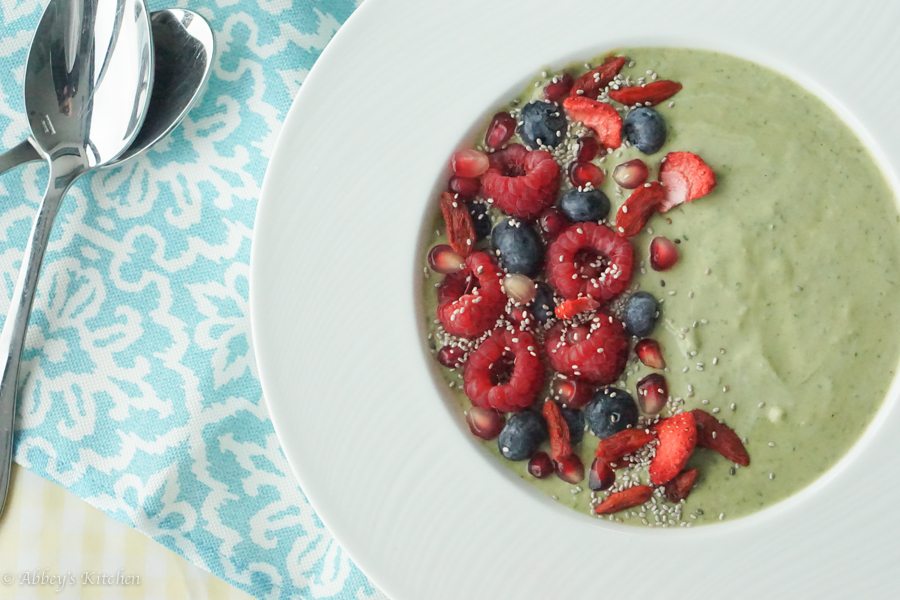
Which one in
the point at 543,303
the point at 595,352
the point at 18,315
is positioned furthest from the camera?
the point at 18,315

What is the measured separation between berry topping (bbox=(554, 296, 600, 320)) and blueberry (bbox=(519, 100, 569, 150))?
1.24ft

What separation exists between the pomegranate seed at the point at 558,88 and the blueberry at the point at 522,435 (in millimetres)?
749

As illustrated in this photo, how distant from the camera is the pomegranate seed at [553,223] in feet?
7.10

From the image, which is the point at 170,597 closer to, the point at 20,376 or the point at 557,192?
the point at 20,376

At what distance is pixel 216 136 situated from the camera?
2414mm

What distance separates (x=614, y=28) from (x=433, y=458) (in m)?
1.09

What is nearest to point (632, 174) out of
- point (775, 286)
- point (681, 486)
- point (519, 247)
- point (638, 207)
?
point (638, 207)

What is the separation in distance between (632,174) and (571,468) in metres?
0.69

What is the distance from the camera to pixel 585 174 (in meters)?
2.15

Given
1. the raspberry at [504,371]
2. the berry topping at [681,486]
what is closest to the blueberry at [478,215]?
the raspberry at [504,371]

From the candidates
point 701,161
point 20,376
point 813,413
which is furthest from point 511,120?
point 20,376

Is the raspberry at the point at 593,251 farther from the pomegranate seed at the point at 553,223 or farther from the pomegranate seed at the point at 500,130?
the pomegranate seed at the point at 500,130

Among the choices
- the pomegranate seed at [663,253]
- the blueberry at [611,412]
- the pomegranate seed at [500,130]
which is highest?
the pomegranate seed at [500,130]

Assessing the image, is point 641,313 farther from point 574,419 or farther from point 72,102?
point 72,102
